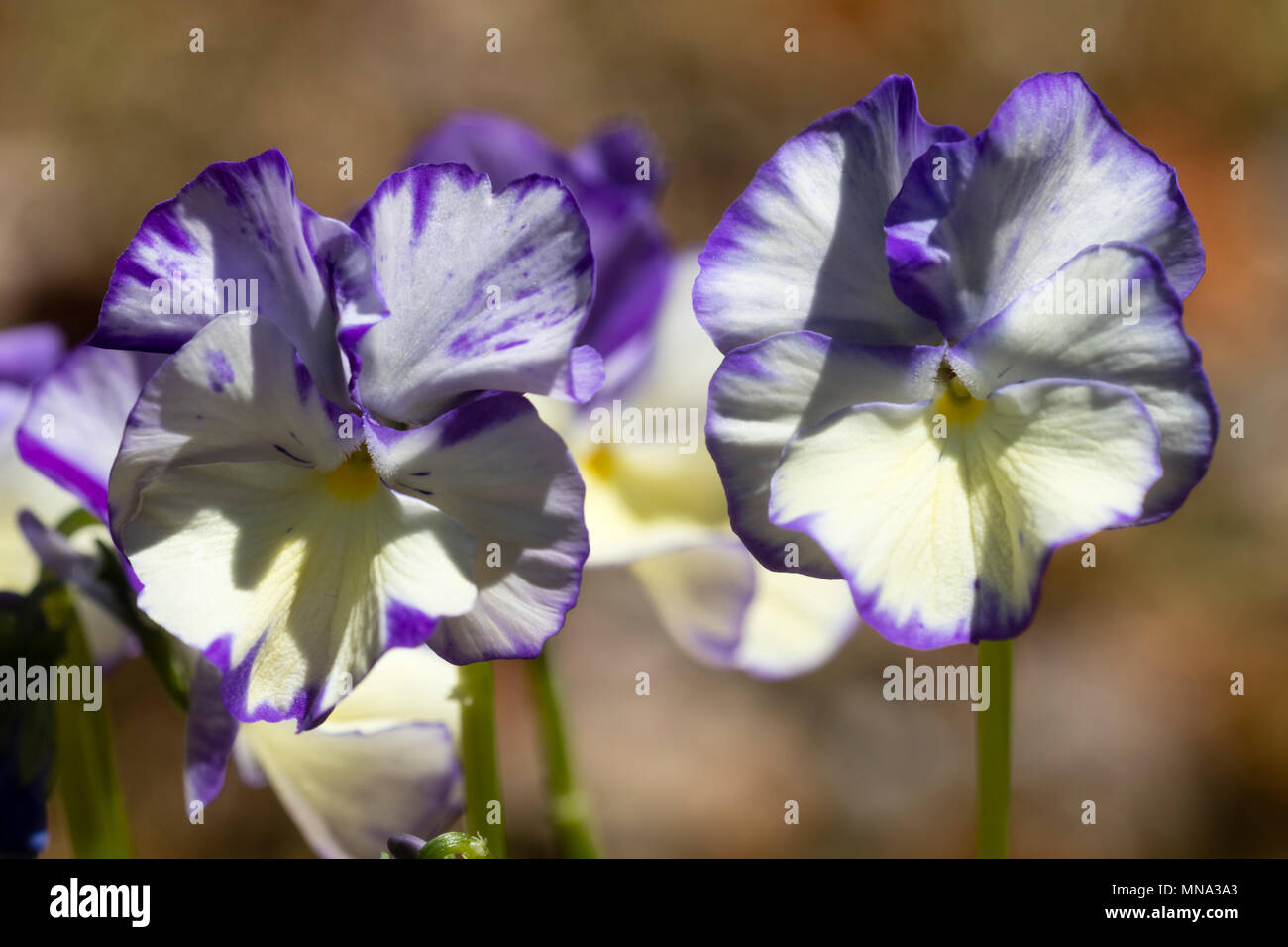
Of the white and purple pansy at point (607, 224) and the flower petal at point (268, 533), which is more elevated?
the white and purple pansy at point (607, 224)

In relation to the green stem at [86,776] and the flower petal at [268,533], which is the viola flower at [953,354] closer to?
the flower petal at [268,533]

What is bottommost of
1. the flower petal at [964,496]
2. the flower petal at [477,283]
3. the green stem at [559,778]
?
the green stem at [559,778]

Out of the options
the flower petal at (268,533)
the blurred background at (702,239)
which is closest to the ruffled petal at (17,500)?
the flower petal at (268,533)

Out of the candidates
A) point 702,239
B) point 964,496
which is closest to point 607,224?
point 964,496

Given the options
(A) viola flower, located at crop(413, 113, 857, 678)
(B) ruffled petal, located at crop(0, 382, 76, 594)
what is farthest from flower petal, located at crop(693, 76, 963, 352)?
(B) ruffled petal, located at crop(0, 382, 76, 594)

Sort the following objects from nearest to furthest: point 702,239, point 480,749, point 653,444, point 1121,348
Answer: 1. point 1121,348
2. point 480,749
3. point 653,444
4. point 702,239

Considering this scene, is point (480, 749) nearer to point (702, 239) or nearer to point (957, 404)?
point (957, 404)
